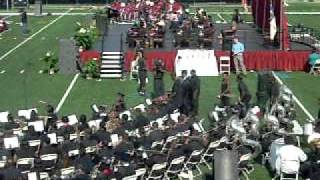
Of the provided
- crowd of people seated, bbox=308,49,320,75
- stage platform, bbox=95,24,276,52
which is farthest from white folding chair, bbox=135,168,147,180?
stage platform, bbox=95,24,276,52

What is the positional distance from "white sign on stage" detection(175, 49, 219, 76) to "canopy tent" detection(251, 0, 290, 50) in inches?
135

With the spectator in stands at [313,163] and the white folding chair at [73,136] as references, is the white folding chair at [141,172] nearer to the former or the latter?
the white folding chair at [73,136]

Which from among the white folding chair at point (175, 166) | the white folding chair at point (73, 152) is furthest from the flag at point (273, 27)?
the white folding chair at point (73, 152)

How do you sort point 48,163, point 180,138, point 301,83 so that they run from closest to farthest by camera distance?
1. point 48,163
2. point 180,138
3. point 301,83

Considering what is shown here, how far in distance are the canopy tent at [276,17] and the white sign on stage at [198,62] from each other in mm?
3434

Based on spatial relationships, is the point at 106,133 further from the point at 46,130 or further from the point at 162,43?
the point at 162,43

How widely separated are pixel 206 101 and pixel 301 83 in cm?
527

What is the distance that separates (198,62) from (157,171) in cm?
1771

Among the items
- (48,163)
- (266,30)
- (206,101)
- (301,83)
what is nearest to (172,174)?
(48,163)

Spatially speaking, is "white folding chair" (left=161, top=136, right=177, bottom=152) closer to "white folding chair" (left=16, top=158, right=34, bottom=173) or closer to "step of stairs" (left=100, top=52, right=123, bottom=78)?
"white folding chair" (left=16, top=158, right=34, bottom=173)

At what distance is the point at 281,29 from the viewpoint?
35531 mm

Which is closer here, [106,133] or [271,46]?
[106,133]

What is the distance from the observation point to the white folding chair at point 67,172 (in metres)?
15.2

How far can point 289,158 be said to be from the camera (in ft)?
55.2
